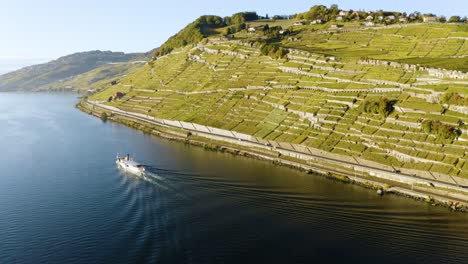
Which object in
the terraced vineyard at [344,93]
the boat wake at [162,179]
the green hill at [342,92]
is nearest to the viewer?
the boat wake at [162,179]

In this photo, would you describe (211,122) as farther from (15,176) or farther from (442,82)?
(442,82)

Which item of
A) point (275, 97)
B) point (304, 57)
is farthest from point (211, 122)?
point (304, 57)

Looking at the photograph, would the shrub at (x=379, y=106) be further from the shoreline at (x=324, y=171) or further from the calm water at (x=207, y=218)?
the calm water at (x=207, y=218)

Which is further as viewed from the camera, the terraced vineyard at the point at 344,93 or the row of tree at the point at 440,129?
the terraced vineyard at the point at 344,93

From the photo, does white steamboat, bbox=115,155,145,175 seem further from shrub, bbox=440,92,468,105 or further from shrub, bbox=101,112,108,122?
shrub, bbox=101,112,108,122

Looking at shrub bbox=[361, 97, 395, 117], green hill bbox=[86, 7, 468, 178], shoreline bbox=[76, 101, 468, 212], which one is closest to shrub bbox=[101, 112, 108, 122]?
green hill bbox=[86, 7, 468, 178]

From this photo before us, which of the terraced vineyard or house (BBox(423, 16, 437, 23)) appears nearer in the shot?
the terraced vineyard

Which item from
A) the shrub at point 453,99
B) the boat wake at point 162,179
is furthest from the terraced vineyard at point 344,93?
the boat wake at point 162,179
